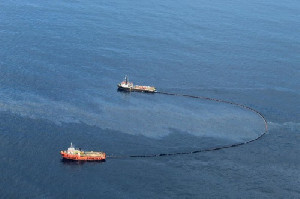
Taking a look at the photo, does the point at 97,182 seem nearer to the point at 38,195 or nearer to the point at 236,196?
the point at 38,195

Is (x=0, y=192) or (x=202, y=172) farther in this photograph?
(x=202, y=172)

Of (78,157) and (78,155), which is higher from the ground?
(78,155)

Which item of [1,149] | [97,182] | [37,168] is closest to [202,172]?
[97,182]

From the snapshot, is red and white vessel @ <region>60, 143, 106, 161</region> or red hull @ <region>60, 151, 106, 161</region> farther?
red and white vessel @ <region>60, 143, 106, 161</region>

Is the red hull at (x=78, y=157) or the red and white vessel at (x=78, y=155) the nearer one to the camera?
the red hull at (x=78, y=157)

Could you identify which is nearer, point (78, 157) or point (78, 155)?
point (78, 155)

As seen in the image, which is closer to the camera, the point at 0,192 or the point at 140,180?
the point at 0,192

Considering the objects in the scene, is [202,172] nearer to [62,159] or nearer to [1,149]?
[62,159]

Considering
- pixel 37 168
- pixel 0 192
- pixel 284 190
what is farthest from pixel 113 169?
pixel 284 190
